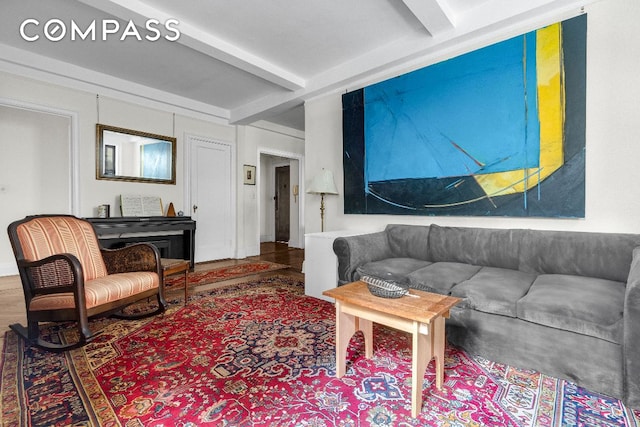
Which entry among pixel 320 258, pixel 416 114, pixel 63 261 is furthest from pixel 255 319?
pixel 416 114

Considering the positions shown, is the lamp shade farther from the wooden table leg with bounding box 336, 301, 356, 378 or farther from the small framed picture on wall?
the small framed picture on wall

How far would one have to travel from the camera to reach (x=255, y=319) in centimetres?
253

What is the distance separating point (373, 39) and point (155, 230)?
12.0 feet

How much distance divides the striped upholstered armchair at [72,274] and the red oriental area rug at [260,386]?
0.24 m

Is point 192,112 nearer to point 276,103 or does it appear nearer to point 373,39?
point 276,103

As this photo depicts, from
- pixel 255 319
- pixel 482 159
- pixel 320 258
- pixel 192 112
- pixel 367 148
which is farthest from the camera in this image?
pixel 192 112

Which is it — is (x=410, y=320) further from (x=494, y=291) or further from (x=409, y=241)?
(x=409, y=241)

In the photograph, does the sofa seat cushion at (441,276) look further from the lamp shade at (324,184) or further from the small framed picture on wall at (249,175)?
the small framed picture on wall at (249,175)

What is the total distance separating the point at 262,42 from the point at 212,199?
294cm

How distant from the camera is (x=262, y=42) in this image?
10.6ft

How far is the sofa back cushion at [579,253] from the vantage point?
197 cm

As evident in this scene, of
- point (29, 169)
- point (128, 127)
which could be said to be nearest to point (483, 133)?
point (128, 127)

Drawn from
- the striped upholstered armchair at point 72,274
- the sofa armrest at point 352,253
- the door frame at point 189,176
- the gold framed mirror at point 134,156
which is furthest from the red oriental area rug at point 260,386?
the door frame at point 189,176

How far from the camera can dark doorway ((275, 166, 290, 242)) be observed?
764 cm
